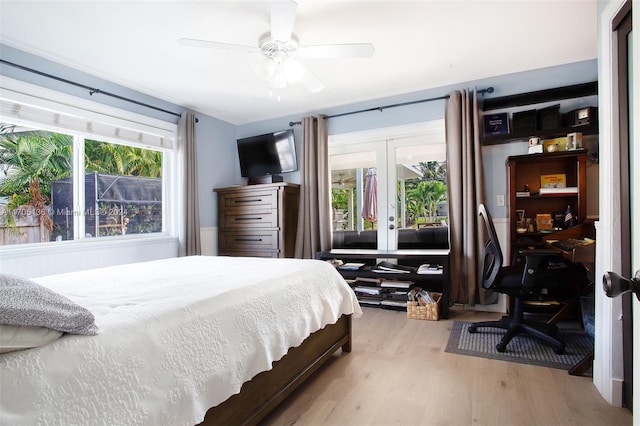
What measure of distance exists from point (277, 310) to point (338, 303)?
0.66m

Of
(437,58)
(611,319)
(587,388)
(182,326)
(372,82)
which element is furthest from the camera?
(372,82)

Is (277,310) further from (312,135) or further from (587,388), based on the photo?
(312,135)

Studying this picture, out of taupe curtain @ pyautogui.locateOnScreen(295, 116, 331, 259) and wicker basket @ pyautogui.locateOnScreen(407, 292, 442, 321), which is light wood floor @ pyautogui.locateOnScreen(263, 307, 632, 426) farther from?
taupe curtain @ pyautogui.locateOnScreen(295, 116, 331, 259)

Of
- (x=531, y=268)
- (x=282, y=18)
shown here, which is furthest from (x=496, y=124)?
(x=282, y=18)

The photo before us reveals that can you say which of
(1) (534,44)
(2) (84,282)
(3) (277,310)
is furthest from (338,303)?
(1) (534,44)

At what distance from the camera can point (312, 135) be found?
412cm

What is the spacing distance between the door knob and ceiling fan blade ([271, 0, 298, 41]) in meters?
1.84

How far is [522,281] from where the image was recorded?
2.36 m

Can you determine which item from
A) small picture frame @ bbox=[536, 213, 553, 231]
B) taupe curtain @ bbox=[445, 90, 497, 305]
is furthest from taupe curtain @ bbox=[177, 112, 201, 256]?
small picture frame @ bbox=[536, 213, 553, 231]

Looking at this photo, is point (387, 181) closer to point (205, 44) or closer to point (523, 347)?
point (523, 347)

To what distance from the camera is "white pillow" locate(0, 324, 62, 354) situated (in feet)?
2.45

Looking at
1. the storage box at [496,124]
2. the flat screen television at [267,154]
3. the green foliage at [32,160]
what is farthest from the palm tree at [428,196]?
the green foliage at [32,160]

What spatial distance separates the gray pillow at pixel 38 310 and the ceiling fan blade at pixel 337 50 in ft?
6.57

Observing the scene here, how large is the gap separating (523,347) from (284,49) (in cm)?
273
